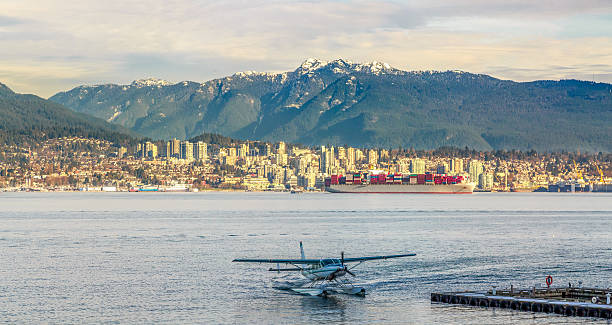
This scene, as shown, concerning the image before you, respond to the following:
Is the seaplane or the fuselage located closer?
the fuselage

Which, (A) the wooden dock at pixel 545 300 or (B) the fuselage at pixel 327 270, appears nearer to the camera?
(A) the wooden dock at pixel 545 300

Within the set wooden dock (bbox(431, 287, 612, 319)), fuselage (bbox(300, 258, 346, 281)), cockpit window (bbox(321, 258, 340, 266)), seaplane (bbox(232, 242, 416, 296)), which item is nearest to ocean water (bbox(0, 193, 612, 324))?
wooden dock (bbox(431, 287, 612, 319))

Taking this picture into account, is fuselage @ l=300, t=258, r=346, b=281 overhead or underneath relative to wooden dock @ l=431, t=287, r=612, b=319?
overhead

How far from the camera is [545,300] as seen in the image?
186ft

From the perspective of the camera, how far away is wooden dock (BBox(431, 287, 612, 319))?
2136 inches

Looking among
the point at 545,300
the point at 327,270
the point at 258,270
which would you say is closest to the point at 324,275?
the point at 327,270

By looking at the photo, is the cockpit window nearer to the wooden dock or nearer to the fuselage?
the fuselage

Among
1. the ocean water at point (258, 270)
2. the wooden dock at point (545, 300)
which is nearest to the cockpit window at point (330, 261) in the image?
the ocean water at point (258, 270)

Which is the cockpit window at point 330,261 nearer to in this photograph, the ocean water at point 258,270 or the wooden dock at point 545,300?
the ocean water at point 258,270

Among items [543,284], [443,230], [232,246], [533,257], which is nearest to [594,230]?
[443,230]

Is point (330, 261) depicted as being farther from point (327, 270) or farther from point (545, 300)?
point (545, 300)

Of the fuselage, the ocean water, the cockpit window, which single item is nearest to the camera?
the ocean water

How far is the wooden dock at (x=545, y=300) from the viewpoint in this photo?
54250mm

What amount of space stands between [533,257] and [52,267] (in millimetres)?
48532
